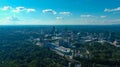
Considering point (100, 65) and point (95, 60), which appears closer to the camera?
point (100, 65)

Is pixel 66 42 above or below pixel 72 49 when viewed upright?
above

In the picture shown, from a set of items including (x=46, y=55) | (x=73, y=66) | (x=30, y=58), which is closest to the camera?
(x=73, y=66)

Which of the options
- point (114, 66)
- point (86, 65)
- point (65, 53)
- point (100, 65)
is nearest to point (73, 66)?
point (86, 65)

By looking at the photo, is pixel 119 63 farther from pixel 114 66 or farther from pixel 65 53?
pixel 65 53

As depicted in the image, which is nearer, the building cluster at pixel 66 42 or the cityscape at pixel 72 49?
the cityscape at pixel 72 49

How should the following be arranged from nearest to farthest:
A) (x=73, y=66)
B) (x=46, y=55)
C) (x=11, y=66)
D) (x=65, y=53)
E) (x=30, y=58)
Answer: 1. (x=11, y=66)
2. (x=73, y=66)
3. (x=30, y=58)
4. (x=46, y=55)
5. (x=65, y=53)

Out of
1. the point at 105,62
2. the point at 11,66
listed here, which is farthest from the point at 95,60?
the point at 11,66

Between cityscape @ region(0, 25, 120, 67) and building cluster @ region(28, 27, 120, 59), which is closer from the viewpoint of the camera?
cityscape @ region(0, 25, 120, 67)

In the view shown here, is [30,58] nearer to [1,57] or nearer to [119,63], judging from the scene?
[1,57]

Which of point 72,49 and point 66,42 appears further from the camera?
point 66,42
